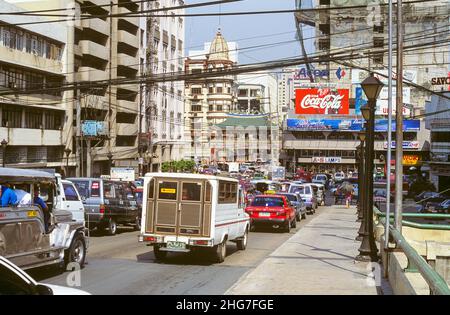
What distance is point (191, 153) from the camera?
130 metres

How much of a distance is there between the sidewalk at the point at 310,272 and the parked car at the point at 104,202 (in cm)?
719

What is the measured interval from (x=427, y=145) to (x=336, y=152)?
49.4 feet

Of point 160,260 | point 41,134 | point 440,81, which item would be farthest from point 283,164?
point 160,260

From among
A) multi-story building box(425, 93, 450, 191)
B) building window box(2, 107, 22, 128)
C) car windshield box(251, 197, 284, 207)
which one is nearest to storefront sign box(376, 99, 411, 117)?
multi-story building box(425, 93, 450, 191)

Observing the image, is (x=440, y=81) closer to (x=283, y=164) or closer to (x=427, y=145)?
(x=427, y=145)

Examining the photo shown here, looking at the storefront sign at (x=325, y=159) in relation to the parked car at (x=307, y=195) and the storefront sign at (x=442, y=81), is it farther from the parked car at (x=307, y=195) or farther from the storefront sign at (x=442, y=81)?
the parked car at (x=307, y=195)

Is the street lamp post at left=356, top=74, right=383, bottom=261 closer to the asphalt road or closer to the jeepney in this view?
the asphalt road

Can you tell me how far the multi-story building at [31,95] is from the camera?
137 feet

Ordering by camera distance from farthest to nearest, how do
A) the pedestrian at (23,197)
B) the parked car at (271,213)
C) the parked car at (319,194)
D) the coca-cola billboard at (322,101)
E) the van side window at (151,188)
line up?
the coca-cola billboard at (322,101) → the parked car at (319,194) → the parked car at (271,213) → the van side window at (151,188) → the pedestrian at (23,197)

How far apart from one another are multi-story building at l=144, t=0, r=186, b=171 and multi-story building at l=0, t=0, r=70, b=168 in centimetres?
2109

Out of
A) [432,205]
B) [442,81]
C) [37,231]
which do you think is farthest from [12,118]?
[442,81]

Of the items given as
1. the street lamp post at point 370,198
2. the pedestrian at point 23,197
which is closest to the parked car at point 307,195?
the street lamp post at point 370,198

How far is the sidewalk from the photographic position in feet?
37.1

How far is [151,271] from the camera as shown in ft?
45.8
